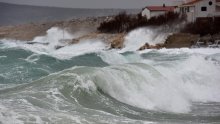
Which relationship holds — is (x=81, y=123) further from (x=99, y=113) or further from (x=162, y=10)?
(x=162, y=10)

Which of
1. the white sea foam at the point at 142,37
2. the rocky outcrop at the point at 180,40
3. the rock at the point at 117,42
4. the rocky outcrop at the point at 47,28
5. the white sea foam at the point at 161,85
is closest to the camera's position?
the white sea foam at the point at 161,85

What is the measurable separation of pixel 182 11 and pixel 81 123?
45019 millimetres

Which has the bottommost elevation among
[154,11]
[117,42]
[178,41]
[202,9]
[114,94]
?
[117,42]

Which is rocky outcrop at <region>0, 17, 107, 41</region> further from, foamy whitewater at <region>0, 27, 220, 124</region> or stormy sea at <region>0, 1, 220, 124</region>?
stormy sea at <region>0, 1, 220, 124</region>

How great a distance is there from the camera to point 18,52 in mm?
25484

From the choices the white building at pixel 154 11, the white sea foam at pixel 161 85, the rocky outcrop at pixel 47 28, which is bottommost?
the rocky outcrop at pixel 47 28

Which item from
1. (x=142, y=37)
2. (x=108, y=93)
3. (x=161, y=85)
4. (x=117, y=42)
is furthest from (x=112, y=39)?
(x=108, y=93)

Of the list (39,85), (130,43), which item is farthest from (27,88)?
(130,43)

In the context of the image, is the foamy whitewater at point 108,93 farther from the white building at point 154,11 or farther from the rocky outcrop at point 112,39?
the white building at point 154,11

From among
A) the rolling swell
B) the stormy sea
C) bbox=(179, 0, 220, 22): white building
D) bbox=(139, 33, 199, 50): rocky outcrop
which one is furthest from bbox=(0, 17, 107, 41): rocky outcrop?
the rolling swell

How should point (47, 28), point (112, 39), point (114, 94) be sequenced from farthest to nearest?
point (47, 28) < point (112, 39) < point (114, 94)

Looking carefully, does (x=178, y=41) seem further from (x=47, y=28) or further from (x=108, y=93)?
(x=47, y=28)

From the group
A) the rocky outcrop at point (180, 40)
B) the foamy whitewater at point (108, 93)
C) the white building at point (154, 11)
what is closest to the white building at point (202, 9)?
the rocky outcrop at point (180, 40)

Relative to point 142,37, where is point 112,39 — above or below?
below
